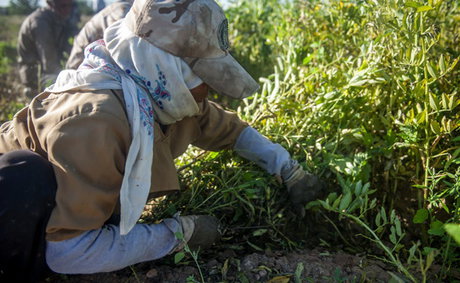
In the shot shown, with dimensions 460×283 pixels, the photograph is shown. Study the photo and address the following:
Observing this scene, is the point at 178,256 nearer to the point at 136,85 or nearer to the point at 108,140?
the point at 108,140

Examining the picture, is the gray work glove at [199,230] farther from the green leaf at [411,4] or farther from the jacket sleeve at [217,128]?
the green leaf at [411,4]

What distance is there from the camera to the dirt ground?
1.58m

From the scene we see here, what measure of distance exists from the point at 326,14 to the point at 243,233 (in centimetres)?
138

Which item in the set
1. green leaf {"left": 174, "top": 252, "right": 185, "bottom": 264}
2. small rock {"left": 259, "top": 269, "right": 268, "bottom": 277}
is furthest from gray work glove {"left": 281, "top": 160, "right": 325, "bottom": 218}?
green leaf {"left": 174, "top": 252, "right": 185, "bottom": 264}

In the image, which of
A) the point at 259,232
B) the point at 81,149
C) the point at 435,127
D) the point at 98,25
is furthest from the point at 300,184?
the point at 98,25

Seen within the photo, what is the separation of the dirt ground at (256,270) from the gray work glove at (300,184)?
225 mm

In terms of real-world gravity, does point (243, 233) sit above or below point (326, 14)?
below

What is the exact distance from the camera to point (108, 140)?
1.34m

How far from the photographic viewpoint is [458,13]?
6.97ft

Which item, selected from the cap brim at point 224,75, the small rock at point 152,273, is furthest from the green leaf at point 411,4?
the small rock at point 152,273

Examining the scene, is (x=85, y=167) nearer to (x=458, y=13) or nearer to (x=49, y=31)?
(x=458, y=13)

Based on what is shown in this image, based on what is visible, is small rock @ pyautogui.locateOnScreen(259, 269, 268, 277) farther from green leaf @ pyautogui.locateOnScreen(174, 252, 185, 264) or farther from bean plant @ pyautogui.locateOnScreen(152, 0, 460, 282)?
green leaf @ pyautogui.locateOnScreen(174, 252, 185, 264)

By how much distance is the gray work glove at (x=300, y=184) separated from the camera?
1.82m

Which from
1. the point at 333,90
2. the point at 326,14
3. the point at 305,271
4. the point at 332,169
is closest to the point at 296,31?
the point at 326,14
